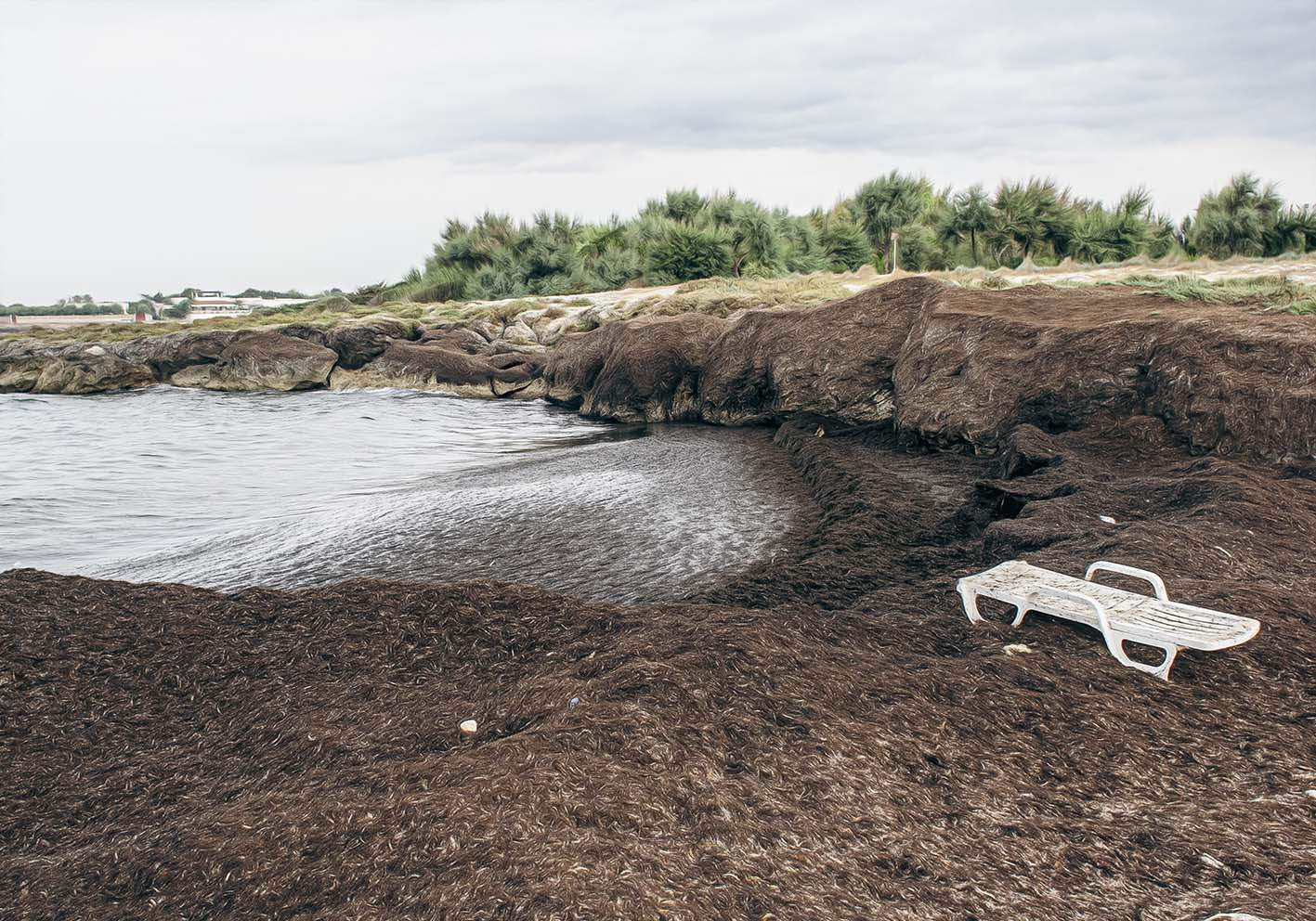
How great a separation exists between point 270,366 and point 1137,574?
29.0m

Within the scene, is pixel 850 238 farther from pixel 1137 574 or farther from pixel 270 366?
pixel 1137 574

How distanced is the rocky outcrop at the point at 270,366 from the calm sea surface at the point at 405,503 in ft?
30.7

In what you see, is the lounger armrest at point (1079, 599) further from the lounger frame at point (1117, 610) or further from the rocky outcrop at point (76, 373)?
the rocky outcrop at point (76, 373)

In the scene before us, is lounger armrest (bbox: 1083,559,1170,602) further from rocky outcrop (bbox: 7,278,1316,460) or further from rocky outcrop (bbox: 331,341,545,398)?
rocky outcrop (bbox: 331,341,545,398)

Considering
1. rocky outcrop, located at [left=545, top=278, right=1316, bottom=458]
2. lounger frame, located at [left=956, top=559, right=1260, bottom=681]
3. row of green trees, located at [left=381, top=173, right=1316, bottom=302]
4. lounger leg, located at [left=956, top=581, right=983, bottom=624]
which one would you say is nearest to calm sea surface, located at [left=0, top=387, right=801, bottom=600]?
rocky outcrop, located at [left=545, top=278, right=1316, bottom=458]

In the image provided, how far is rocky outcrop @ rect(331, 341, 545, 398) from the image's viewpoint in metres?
26.3

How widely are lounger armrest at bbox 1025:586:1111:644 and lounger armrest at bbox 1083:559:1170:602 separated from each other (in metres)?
0.46


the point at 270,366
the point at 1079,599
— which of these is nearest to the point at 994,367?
the point at 1079,599

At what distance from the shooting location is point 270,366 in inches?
1164

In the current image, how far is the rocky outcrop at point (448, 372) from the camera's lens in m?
26.3

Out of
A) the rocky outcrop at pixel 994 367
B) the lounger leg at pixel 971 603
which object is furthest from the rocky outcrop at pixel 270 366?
the lounger leg at pixel 971 603

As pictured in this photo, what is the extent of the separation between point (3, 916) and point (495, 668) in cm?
226

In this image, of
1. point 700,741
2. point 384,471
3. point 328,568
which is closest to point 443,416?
point 384,471

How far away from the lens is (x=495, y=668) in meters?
4.80
